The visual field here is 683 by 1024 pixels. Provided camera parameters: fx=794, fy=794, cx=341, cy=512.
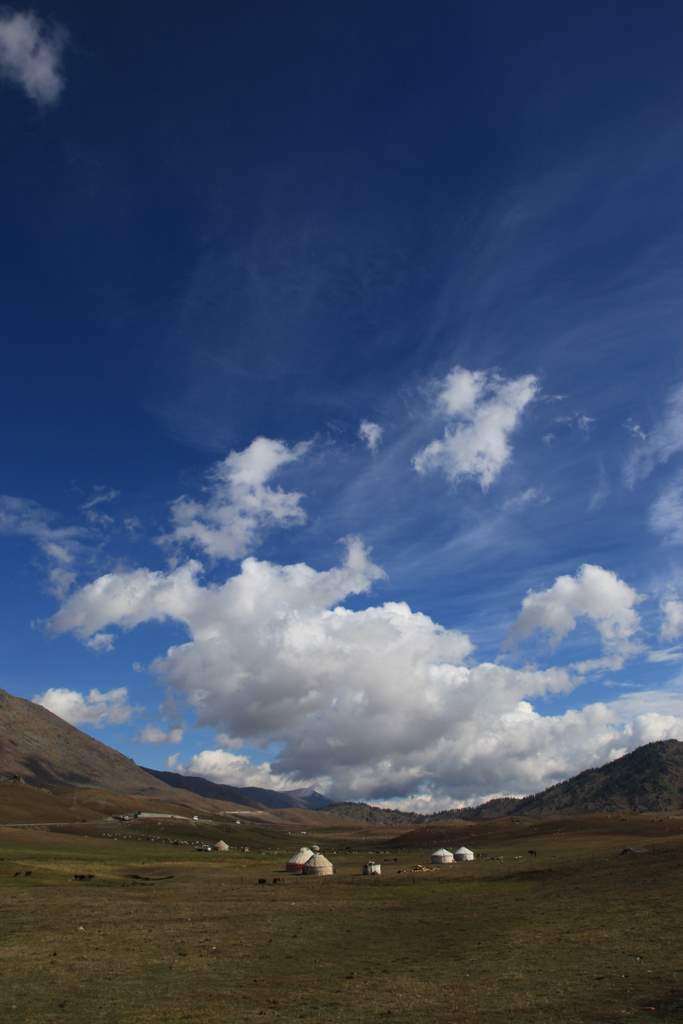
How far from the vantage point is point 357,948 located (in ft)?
117

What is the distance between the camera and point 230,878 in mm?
81625

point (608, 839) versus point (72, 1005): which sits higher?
point (608, 839)

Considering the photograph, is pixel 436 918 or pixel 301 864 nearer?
pixel 436 918

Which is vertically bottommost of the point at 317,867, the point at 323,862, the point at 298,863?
the point at 317,867

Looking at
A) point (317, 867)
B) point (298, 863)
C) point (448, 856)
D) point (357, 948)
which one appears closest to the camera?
point (357, 948)

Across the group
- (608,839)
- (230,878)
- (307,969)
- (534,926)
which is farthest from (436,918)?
(608,839)

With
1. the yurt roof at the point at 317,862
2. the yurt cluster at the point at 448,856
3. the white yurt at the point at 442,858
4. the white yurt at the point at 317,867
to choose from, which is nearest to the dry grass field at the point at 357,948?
the white yurt at the point at 317,867

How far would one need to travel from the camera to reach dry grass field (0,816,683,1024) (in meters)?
22.3

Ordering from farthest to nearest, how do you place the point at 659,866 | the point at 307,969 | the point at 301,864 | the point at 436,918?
the point at 301,864 < the point at 659,866 < the point at 436,918 < the point at 307,969

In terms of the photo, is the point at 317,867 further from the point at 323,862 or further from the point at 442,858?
the point at 442,858

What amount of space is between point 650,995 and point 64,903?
4389 cm

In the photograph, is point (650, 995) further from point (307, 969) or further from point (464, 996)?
point (307, 969)

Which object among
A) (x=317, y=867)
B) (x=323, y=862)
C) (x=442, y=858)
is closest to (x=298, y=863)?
(x=323, y=862)

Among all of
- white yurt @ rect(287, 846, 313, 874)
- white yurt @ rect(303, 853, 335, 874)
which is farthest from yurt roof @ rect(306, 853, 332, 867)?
white yurt @ rect(287, 846, 313, 874)
